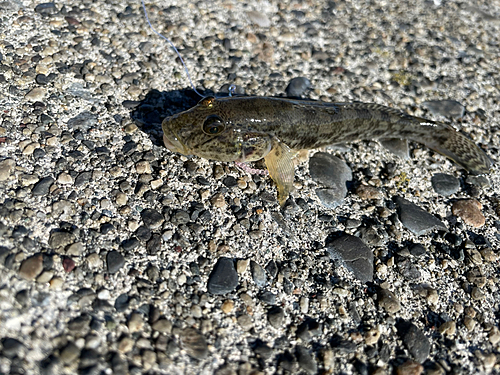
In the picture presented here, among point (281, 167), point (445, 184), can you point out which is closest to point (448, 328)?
point (445, 184)

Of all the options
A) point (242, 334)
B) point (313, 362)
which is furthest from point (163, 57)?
point (313, 362)

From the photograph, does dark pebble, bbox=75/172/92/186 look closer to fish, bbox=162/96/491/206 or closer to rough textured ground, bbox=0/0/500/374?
rough textured ground, bbox=0/0/500/374

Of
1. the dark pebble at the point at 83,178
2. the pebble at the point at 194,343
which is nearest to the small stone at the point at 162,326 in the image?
the pebble at the point at 194,343

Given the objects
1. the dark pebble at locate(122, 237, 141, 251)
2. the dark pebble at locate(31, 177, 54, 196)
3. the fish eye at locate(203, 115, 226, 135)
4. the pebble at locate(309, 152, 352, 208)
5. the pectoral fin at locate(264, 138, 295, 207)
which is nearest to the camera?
the dark pebble at locate(122, 237, 141, 251)

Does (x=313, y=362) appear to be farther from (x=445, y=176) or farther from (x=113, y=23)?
(x=113, y=23)

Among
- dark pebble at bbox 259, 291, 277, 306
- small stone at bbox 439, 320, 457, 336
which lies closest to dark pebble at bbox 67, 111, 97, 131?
dark pebble at bbox 259, 291, 277, 306

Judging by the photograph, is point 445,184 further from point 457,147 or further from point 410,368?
point 410,368
